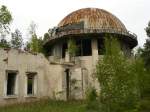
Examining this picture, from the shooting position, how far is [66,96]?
79.6 ft

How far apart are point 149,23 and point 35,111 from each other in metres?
21.1

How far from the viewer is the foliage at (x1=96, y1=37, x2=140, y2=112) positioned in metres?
14.2

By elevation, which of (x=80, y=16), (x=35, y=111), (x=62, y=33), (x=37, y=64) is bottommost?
(x=35, y=111)

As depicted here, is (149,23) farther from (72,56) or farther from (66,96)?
(66,96)

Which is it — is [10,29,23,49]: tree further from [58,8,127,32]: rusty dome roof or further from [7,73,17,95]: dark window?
[7,73,17,95]: dark window

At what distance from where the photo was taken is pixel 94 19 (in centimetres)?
3116

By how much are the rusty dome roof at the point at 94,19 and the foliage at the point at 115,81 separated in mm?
14991

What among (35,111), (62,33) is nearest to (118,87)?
(35,111)

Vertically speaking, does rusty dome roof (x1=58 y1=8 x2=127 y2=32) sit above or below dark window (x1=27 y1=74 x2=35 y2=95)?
above

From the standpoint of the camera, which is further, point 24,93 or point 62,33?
point 62,33

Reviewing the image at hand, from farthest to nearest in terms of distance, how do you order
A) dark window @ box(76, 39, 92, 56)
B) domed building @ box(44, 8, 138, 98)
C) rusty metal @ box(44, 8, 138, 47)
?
dark window @ box(76, 39, 92, 56) → rusty metal @ box(44, 8, 138, 47) → domed building @ box(44, 8, 138, 98)

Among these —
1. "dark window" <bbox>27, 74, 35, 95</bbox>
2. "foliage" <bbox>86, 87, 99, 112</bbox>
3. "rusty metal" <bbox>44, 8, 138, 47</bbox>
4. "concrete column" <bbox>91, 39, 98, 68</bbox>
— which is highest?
"rusty metal" <bbox>44, 8, 138, 47</bbox>

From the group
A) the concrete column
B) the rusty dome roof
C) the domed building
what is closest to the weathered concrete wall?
the domed building

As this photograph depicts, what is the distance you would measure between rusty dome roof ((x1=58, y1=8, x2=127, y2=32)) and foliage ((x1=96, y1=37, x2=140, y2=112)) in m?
15.0
